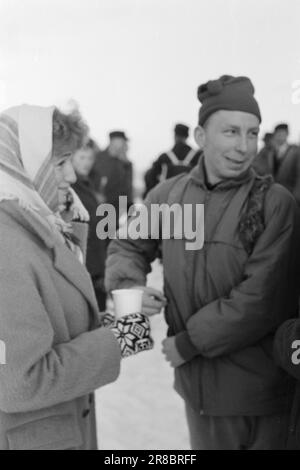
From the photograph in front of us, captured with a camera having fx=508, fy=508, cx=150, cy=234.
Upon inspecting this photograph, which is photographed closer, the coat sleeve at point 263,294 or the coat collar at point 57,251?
the coat collar at point 57,251

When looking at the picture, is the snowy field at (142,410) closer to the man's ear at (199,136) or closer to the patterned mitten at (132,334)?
the man's ear at (199,136)

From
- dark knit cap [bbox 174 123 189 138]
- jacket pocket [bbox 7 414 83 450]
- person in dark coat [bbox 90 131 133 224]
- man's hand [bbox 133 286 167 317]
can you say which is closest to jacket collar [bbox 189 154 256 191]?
man's hand [bbox 133 286 167 317]

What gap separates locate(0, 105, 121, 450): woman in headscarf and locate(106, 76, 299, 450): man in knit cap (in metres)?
0.40

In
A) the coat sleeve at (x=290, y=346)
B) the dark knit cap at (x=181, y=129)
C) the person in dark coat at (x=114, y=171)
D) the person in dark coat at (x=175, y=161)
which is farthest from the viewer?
the person in dark coat at (x=114, y=171)

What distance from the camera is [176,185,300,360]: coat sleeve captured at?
1.54 meters

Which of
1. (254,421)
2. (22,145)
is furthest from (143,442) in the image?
(22,145)

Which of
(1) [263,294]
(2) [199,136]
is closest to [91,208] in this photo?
(2) [199,136]

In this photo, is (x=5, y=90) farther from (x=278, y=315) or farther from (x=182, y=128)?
(x=182, y=128)

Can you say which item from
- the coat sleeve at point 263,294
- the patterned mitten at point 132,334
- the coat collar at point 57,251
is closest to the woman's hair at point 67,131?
the coat collar at point 57,251

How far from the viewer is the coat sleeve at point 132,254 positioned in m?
1.85

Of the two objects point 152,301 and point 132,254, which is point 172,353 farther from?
point 132,254

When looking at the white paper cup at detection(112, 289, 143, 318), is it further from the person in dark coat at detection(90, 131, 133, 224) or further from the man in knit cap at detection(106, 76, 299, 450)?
the person in dark coat at detection(90, 131, 133, 224)

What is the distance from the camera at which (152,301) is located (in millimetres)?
1703

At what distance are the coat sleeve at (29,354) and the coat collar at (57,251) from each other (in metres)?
0.10
